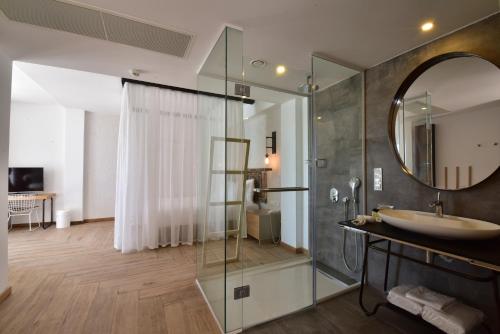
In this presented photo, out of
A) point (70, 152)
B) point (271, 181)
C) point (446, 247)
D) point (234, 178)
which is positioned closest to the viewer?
point (446, 247)

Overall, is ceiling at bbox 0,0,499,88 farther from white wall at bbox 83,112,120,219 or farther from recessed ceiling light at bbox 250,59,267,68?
white wall at bbox 83,112,120,219

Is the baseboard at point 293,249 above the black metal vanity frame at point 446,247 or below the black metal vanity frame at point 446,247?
below

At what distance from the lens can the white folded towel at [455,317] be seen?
1.38m

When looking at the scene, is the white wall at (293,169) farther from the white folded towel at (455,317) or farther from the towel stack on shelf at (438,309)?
the white folded towel at (455,317)

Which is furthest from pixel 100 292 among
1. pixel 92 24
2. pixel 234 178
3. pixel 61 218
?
pixel 61 218

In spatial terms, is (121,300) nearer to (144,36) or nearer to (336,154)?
(144,36)

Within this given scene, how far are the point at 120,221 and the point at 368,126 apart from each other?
3.64m

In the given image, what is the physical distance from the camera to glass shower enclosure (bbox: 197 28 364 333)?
1825mm

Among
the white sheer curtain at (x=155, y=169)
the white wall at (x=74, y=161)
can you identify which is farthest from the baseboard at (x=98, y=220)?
the white sheer curtain at (x=155, y=169)

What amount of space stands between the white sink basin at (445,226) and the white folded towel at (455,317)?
1.77ft

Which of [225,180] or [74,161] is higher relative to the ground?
[74,161]

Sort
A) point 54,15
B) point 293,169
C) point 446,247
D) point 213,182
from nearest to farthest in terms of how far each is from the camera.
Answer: point 446,247, point 54,15, point 213,182, point 293,169

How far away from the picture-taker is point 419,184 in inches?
76.2

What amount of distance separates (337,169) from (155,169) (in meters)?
2.72
